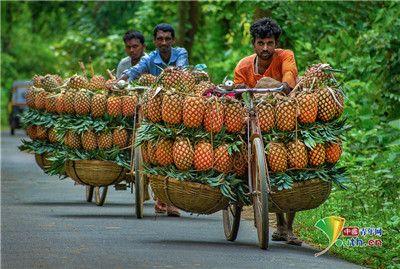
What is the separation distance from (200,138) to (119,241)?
4.01 feet

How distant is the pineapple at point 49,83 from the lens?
1680cm

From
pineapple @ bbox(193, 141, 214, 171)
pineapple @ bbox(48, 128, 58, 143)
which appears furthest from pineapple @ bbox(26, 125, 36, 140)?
pineapple @ bbox(193, 141, 214, 171)

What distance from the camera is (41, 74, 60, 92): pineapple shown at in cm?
1680

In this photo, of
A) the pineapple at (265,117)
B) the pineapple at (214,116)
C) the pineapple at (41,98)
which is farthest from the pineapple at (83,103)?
the pineapple at (265,117)

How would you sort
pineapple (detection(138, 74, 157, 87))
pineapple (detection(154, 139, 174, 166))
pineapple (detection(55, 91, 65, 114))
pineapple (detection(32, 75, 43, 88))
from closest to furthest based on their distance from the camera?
pineapple (detection(154, 139, 174, 166)), pineapple (detection(138, 74, 157, 87)), pineapple (detection(55, 91, 65, 114)), pineapple (detection(32, 75, 43, 88))

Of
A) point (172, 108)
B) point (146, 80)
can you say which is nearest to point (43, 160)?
point (146, 80)

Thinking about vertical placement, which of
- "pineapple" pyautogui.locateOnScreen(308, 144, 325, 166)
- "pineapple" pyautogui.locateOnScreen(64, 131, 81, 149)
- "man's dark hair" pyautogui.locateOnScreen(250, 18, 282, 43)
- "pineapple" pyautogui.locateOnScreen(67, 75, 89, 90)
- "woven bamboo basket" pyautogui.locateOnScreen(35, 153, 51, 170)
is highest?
"man's dark hair" pyautogui.locateOnScreen(250, 18, 282, 43)

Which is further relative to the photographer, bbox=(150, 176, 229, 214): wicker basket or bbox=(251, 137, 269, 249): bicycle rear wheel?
bbox=(150, 176, 229, 214): wicker basket

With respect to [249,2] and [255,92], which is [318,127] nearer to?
[255,92]

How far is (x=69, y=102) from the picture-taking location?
15.7 meters

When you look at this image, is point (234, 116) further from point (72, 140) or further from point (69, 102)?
point (69, 102)

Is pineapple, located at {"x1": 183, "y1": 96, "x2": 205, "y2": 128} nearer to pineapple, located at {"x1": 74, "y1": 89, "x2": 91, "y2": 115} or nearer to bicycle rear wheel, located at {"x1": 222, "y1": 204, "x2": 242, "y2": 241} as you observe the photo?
bicycle rear wheel, located at {"x1": 222, "y1": 204, "x2": 242, "y2": 241}

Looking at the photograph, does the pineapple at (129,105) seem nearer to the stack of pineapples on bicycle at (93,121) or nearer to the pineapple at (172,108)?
the stack of pineapples on bicycle at (93,121)
